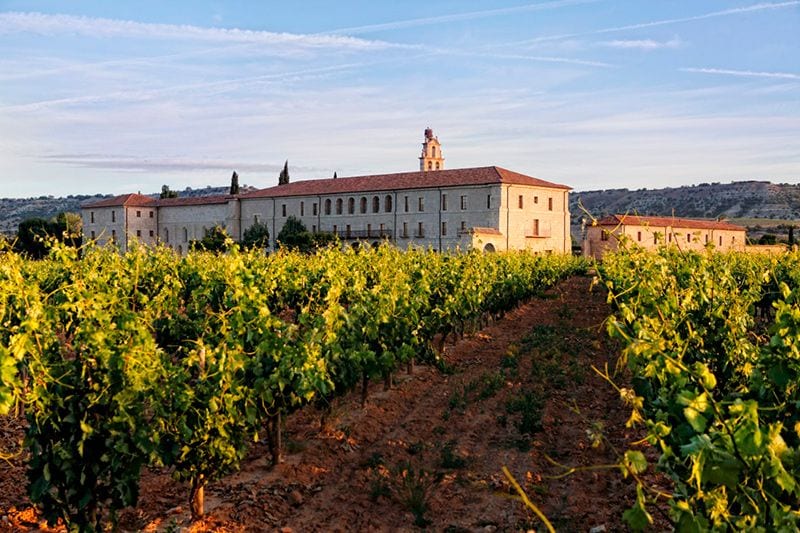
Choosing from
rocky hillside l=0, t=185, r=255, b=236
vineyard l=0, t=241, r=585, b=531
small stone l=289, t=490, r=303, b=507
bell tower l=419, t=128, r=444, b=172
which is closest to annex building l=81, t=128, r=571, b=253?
bell tower l=419, t=128, r=444, b=172

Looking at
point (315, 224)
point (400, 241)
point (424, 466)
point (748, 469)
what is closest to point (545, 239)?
point (400, 241)

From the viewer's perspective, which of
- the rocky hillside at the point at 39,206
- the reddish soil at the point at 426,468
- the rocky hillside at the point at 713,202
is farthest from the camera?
the rocky hillside at the point at 39,206

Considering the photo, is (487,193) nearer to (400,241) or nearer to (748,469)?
(400,241)

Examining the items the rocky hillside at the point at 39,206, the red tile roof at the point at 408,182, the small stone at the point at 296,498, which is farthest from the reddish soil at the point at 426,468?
the rocky hillside at the point at 39,206

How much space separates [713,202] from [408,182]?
64.7 metres

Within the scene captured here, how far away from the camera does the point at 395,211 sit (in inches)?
2135

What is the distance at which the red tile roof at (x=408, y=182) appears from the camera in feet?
169

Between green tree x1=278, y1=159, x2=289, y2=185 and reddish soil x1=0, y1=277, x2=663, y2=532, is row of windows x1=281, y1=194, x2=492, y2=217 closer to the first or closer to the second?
green tree x1=278, y1=159, x2=289, y2=185

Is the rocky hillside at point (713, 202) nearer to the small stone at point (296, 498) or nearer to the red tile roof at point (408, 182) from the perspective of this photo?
the red tile roof at point (408, 182)

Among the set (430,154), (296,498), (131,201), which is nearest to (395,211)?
(430,154)

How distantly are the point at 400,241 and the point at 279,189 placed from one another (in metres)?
12.7

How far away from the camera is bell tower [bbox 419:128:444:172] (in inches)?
2569

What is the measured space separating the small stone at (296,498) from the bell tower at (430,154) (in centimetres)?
5975

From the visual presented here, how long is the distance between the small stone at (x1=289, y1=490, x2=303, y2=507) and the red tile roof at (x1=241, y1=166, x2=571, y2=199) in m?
44.9
